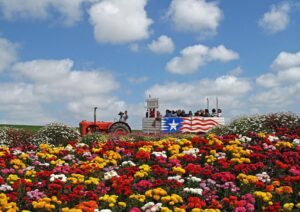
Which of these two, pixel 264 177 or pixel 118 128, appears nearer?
pixel 264 177

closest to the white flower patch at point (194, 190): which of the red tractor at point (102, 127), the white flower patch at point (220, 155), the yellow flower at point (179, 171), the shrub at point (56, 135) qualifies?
the yellow flower at point (179, 171)

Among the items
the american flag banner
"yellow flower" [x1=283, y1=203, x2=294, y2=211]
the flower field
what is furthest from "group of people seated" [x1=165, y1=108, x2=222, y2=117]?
"yellow flower" [x1=283, y1=203, x2=294, y2=211]

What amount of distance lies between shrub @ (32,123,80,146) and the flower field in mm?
8814

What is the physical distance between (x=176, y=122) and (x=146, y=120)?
81.1 inches

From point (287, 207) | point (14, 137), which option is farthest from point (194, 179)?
point (14, 137)

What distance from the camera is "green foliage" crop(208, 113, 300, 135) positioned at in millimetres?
16344

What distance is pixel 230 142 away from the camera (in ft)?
35.3

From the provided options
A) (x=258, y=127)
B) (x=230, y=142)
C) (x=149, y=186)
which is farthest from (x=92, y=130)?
(x=149, y=186)

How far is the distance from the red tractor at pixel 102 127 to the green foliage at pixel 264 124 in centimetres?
775

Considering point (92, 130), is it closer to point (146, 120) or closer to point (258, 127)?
point (146, 120)

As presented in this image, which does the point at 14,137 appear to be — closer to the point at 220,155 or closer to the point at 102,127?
the point at 102,127

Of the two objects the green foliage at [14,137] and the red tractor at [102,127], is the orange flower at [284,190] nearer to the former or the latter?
the green foliage at [14,137]

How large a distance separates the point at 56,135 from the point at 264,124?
8.40 m

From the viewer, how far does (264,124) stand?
55.1 ft
